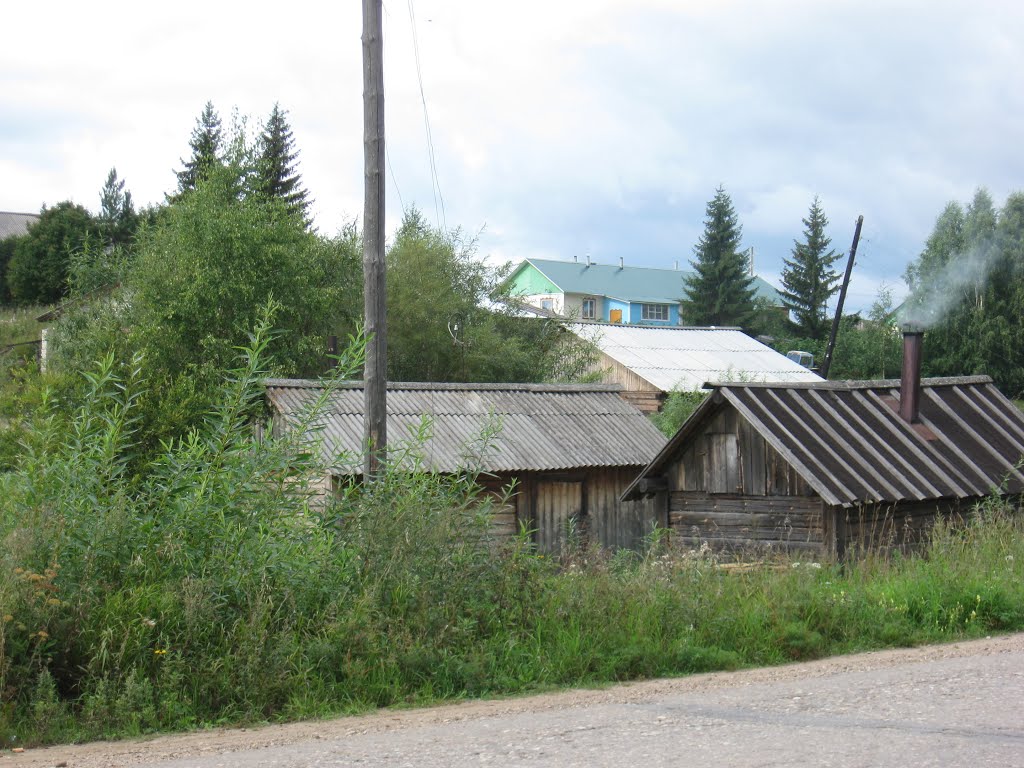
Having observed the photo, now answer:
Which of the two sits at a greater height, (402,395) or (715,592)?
(402,395)

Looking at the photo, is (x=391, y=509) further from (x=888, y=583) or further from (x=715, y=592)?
(x=888, y=583)

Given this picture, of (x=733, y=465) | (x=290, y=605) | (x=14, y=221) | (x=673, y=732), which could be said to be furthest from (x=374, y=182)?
(x=14, y=221)

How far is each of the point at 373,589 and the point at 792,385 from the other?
10.4 m

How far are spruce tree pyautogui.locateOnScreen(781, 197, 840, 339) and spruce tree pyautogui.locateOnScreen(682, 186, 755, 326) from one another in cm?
284

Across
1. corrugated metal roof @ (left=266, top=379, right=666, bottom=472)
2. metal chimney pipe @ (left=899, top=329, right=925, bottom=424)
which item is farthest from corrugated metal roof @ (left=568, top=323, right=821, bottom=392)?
metal chimney pipe @ (left=899, top=329, right=925, bottom=424)

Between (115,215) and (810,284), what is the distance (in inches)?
1696

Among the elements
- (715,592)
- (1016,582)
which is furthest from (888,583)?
(715,592)

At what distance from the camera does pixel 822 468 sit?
14305 millimetres

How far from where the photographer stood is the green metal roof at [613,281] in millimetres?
78625

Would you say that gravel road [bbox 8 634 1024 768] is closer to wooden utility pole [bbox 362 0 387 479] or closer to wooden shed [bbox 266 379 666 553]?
wooden utility pole [bbox 362 0 387 479]

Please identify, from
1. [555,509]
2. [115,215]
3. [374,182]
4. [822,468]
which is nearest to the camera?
[374,182]

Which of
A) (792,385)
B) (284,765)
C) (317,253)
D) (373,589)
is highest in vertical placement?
(317,253)

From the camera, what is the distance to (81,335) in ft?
86.6

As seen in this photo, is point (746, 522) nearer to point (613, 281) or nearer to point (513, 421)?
point (513, 421)
